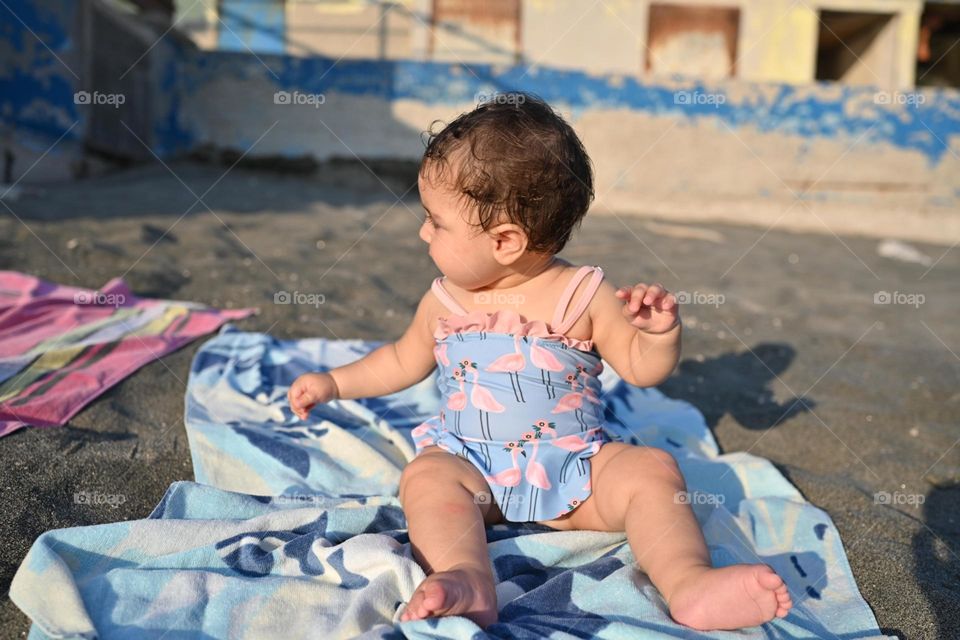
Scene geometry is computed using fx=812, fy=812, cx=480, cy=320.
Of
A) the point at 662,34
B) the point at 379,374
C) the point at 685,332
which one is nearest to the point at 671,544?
the point at 379,374

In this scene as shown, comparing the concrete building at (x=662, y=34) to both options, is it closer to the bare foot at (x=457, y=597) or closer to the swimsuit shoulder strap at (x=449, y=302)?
the swimsuit shoulder strap at (x=449, y=302)

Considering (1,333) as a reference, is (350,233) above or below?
below

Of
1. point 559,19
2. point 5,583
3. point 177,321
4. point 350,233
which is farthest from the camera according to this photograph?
point 559,19

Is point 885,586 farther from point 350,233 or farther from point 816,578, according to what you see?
point 350,233

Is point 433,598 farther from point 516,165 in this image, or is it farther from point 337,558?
point 516,165

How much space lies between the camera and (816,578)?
1.82 metres

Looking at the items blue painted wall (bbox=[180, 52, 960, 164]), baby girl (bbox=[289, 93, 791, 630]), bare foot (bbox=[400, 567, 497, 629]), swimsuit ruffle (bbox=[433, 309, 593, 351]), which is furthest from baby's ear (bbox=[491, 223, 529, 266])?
blue painted wall (bbox=[180, 52, 960, 164])

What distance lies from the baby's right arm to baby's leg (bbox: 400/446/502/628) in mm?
303

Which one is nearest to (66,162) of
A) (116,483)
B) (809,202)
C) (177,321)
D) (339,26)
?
(177,321)

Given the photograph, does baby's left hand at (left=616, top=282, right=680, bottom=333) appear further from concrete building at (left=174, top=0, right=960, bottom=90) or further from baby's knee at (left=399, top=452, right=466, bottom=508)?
concrete building at (left=174, top=0, right=960, bottom=90)

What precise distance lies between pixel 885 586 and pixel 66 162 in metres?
6.82

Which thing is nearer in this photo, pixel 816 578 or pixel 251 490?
pixel 816 578

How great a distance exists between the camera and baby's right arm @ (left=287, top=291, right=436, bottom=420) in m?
2.10

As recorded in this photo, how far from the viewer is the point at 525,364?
6.38 ft
